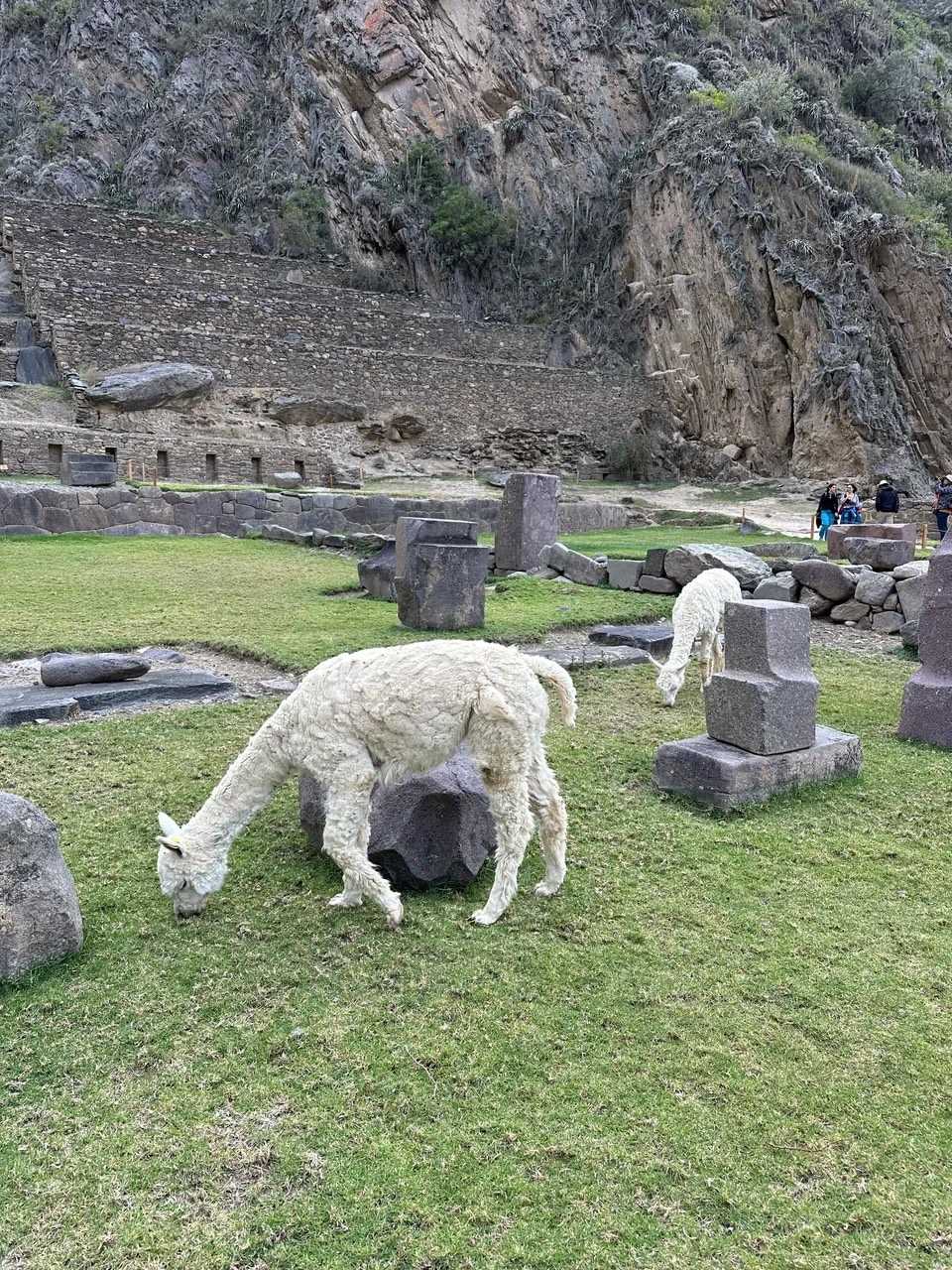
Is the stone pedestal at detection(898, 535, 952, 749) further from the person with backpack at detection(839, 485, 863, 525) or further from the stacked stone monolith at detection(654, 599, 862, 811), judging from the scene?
the person with backpack at detection(839, 485, 863, 525)

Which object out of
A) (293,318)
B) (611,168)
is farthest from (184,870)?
(611,168)

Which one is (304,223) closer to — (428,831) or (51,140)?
(51,140)

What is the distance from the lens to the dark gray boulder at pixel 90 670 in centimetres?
708

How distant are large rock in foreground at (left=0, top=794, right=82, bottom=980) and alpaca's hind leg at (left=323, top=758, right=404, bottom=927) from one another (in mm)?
1015

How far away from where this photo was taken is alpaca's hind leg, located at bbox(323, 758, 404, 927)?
3559 mm

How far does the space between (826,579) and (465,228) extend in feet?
117

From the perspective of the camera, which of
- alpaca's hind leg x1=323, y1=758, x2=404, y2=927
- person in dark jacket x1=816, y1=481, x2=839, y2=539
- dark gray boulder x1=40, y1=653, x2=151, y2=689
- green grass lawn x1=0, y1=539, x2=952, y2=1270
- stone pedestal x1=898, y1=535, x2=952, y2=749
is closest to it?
green grass lawn x1=0, y1=539, x2=952, y2=1270

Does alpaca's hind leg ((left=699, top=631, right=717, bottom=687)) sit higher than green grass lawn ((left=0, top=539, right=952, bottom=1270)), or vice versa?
alpaca's hind leg ((left=699, top=631, right=717, bottom=687))

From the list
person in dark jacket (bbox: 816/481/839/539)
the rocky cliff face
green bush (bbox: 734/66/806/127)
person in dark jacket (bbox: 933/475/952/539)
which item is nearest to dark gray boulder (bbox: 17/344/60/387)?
the rocky cliff face

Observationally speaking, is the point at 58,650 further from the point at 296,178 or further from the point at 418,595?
the point at 296,178

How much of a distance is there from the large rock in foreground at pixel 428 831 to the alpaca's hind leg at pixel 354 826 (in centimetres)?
30

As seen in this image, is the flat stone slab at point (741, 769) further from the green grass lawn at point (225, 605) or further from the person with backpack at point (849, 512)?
the person with backpack at point (849, 512)

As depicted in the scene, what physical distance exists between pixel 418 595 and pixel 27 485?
14.0 metres

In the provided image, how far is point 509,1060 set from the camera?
284cm
